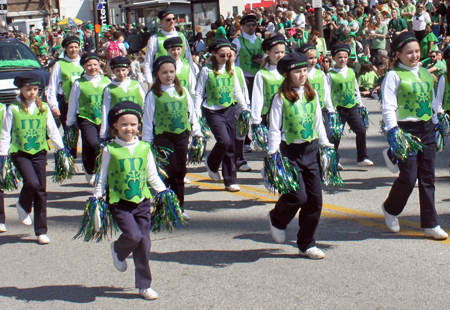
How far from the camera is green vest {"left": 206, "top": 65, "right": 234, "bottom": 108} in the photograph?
8.11 meters

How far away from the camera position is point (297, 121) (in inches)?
218

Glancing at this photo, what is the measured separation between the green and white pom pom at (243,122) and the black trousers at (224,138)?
175 mm

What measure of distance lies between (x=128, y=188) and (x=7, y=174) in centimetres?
212

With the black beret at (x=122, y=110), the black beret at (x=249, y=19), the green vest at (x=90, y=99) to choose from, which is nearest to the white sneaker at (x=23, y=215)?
the green vest at (x=90, y=99)

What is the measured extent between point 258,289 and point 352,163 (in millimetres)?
4909

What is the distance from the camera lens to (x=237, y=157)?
944cm

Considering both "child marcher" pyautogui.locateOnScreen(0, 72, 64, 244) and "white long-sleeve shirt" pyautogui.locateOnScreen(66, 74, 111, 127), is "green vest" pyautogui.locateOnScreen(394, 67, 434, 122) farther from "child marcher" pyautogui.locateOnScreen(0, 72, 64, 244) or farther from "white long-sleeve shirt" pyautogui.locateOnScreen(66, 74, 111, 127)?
"white long-sleeve shirt" pyautogui.locateOnScreen(66, 74, 111, 127)

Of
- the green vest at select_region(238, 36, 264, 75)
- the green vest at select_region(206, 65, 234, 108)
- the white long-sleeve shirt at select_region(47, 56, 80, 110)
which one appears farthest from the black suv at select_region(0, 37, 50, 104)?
the green vest at select_region(206, 65, 234, 108)

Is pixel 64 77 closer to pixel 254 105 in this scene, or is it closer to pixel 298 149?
pixel 254 105

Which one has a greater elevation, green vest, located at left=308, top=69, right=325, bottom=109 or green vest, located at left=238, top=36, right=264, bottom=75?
green vest, located at left=238, top=36, right=264, bottom=75

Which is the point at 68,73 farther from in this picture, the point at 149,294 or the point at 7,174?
the point at 149,294

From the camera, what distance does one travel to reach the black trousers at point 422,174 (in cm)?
582

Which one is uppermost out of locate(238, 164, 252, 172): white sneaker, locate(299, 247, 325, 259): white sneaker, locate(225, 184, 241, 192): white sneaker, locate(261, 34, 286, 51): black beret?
locate(261, 34, 286, 51): black beret

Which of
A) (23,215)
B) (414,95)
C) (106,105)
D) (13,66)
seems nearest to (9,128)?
(23,215)
